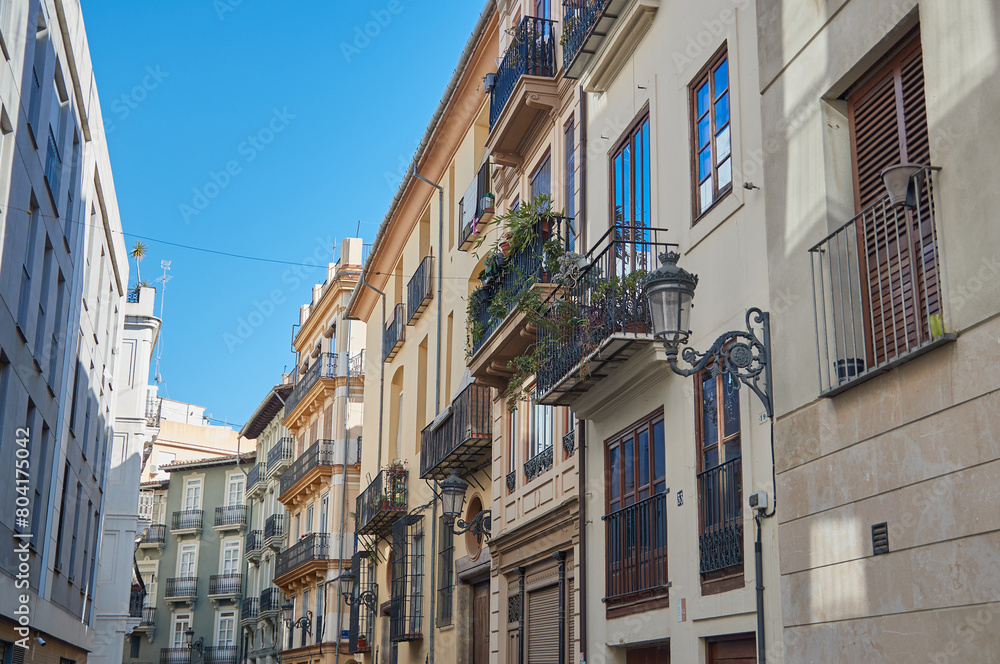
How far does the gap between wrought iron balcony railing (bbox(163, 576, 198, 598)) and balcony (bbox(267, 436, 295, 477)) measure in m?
12.7

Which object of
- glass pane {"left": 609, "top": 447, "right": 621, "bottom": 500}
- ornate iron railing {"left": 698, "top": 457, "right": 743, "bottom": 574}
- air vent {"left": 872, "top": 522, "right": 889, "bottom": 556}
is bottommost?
air vent {"left": 872, "top": 522, "right": 889, "bottom": 556}

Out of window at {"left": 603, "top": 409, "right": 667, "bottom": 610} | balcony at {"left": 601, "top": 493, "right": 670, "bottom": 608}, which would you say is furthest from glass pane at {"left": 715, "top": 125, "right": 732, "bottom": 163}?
balcony at {"left": 601, "top": 493, "right": 670, "bottom": 608}

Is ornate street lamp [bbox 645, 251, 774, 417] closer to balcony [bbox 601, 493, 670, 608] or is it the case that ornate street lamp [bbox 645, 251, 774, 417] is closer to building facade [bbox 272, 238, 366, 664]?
balcony [bbox 601, 493, 670, 608]

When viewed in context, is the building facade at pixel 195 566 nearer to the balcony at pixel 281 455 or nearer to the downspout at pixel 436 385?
the balcony at pixel 281 455

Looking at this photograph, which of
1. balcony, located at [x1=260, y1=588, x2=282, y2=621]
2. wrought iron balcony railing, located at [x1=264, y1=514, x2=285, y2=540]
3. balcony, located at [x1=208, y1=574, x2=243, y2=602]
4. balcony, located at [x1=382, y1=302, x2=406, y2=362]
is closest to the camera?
balcony, located at [x1=382, y1=302, x2=406, y2=362]

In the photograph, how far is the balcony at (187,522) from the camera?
61031 mm

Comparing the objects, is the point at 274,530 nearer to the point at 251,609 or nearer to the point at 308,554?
the point at 251,609

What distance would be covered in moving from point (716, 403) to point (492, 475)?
8344 mm

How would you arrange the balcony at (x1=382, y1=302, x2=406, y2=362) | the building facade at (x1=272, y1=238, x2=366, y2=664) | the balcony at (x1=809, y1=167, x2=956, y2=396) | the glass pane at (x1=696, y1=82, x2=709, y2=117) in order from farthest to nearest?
the building facade at (x1=272, y1=238, x2=366, y2=664)
the balcony at (x1=382, y1=302, x2=406, y2=362)
the glass pane at (x1=696, y1=82, x2=709, y2=117)
the balcony at (x1=809, y1=167, x2=956, y2=396)

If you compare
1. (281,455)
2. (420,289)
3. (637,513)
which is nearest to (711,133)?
(637,513)

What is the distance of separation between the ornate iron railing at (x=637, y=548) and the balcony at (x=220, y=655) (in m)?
50.4

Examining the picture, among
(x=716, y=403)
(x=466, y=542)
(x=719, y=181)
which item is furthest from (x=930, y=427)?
(x=466, y=542)

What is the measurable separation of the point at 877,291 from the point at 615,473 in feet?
17.0

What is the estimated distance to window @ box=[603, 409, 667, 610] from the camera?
11.0m
